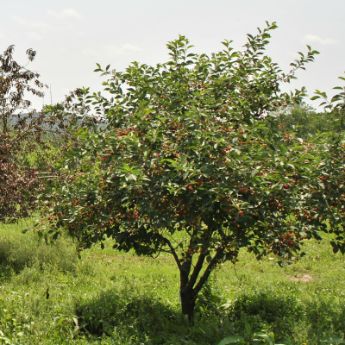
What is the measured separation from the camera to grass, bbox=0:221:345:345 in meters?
5.88

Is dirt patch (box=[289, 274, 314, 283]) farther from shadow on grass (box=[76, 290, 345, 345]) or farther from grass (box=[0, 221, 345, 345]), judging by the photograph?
shadow on grass (box=[76, 290, 345, 345])

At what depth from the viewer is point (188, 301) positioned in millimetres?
6738

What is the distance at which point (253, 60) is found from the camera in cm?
706

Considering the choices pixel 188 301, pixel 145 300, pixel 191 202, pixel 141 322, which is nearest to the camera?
pixel 191 202

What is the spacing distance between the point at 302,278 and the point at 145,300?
472 cm

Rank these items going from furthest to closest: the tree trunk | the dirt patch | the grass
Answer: the dirt patch → the tree trunk → the grass

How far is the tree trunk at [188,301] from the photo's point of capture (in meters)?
6.73

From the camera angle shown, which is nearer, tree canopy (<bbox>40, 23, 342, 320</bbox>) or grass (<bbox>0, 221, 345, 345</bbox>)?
tree canopy (<bbox>40, 23, 342, 320</bbox>)

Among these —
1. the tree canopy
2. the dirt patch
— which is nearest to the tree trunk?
the tree canopy

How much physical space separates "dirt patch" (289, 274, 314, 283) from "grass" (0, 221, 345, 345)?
24 mm

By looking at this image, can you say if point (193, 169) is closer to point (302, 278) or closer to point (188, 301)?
point (188, 301)

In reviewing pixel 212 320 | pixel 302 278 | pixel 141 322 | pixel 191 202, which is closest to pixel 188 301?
pixel 212 320

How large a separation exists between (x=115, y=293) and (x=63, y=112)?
309 cm

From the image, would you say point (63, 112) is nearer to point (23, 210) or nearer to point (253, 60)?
point (253, 60)
